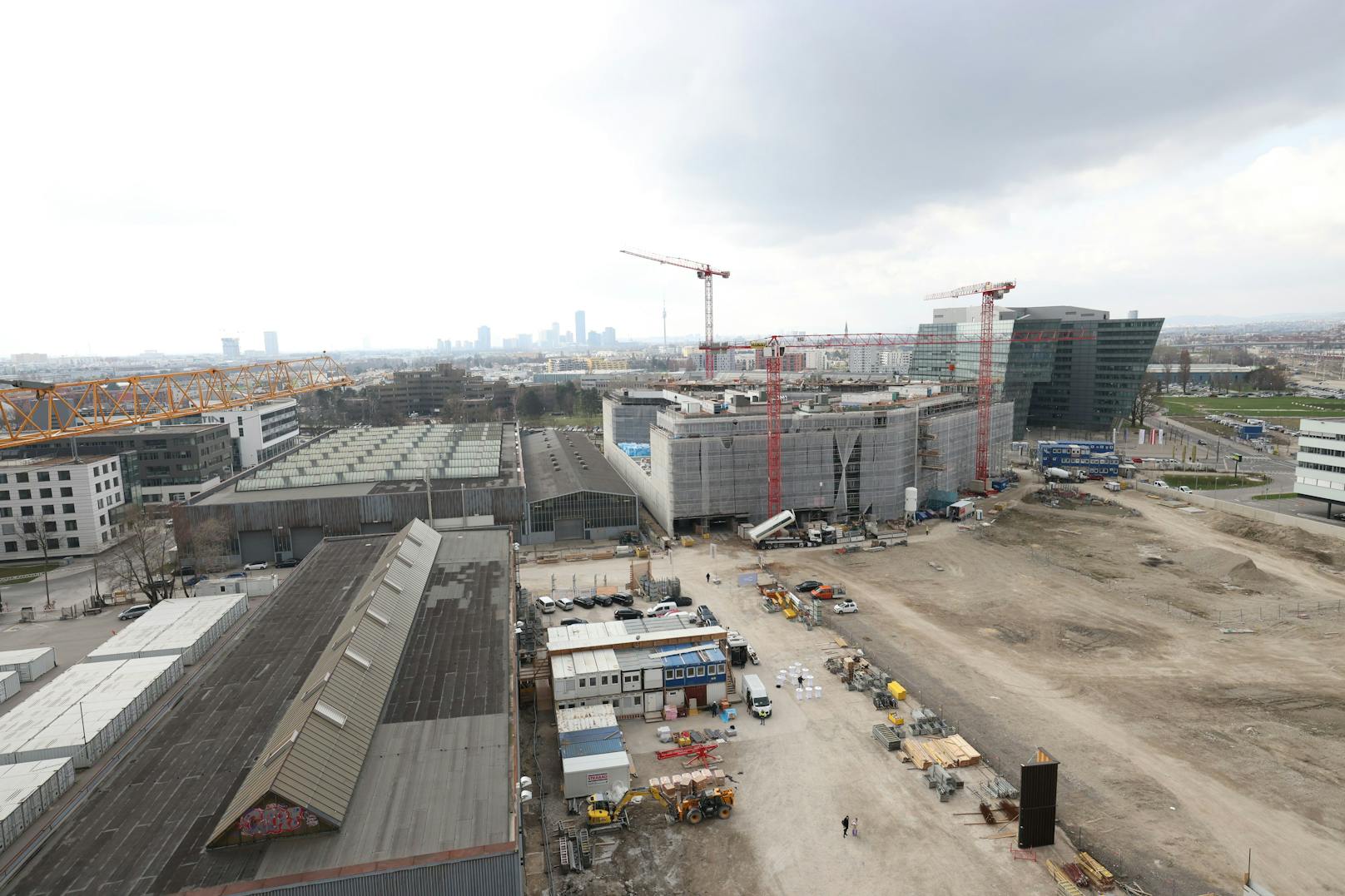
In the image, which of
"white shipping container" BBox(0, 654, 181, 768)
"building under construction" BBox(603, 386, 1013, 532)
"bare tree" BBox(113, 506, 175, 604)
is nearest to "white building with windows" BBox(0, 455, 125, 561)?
"bare tree" BBox(113, 506, 175, 604)

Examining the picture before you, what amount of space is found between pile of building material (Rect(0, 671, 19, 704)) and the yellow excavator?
82.8 ft

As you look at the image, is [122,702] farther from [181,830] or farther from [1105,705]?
[1105,705]

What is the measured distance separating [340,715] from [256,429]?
74224mm

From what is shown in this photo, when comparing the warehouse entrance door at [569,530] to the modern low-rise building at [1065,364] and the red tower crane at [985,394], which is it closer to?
the red tower crane at [985,394]

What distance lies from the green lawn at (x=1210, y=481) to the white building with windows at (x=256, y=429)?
9516 centimetres

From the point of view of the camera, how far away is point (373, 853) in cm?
1487

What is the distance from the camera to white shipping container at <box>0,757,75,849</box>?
17.9 m

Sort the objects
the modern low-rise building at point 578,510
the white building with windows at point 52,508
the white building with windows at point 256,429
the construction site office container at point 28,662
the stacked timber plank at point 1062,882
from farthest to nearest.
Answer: the white building with windows at point 256,429
the modern low-rise building at point 578,510
the white building with windows at point 52,508
the construction site office container at point 28,662
the stacked timber plank at point 1062,882

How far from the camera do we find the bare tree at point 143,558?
41125mm

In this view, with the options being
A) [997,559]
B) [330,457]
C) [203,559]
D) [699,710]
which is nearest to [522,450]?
[330,457]

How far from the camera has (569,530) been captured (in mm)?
54812

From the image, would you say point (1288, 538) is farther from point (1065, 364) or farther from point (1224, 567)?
point (1065, 364)

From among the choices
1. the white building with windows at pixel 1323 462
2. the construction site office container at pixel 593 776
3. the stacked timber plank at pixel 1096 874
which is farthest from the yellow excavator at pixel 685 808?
the white building with windows at pixel 1323 462

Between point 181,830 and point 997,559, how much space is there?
46.0 m
